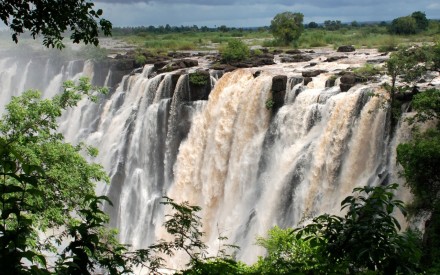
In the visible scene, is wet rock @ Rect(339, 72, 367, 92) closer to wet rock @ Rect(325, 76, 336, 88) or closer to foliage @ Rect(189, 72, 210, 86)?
wet rock @ Rect(325, 76, 336, 88)

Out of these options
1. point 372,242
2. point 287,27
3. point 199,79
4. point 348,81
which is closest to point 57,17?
point 372,242

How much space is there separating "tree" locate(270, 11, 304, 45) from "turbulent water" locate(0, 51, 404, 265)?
15.5 meters

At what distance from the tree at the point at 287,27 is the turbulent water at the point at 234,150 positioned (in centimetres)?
1551

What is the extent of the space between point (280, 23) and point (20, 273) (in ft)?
136

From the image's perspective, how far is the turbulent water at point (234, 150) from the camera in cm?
1748

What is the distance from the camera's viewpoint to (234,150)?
22.1 m

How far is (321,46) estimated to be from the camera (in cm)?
4084

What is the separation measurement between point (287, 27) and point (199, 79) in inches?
764

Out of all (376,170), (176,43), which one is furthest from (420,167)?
(176,43)

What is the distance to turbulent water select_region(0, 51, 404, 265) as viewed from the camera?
688 inches

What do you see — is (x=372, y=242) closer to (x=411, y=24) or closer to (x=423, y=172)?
(x=423, y=172)

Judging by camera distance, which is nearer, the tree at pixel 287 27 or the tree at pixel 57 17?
the tree at pixel 57 17

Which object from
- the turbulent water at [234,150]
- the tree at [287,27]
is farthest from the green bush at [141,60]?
the tree at [287,27]

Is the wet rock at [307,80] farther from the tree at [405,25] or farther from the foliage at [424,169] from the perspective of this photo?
the tree at [405,25]
